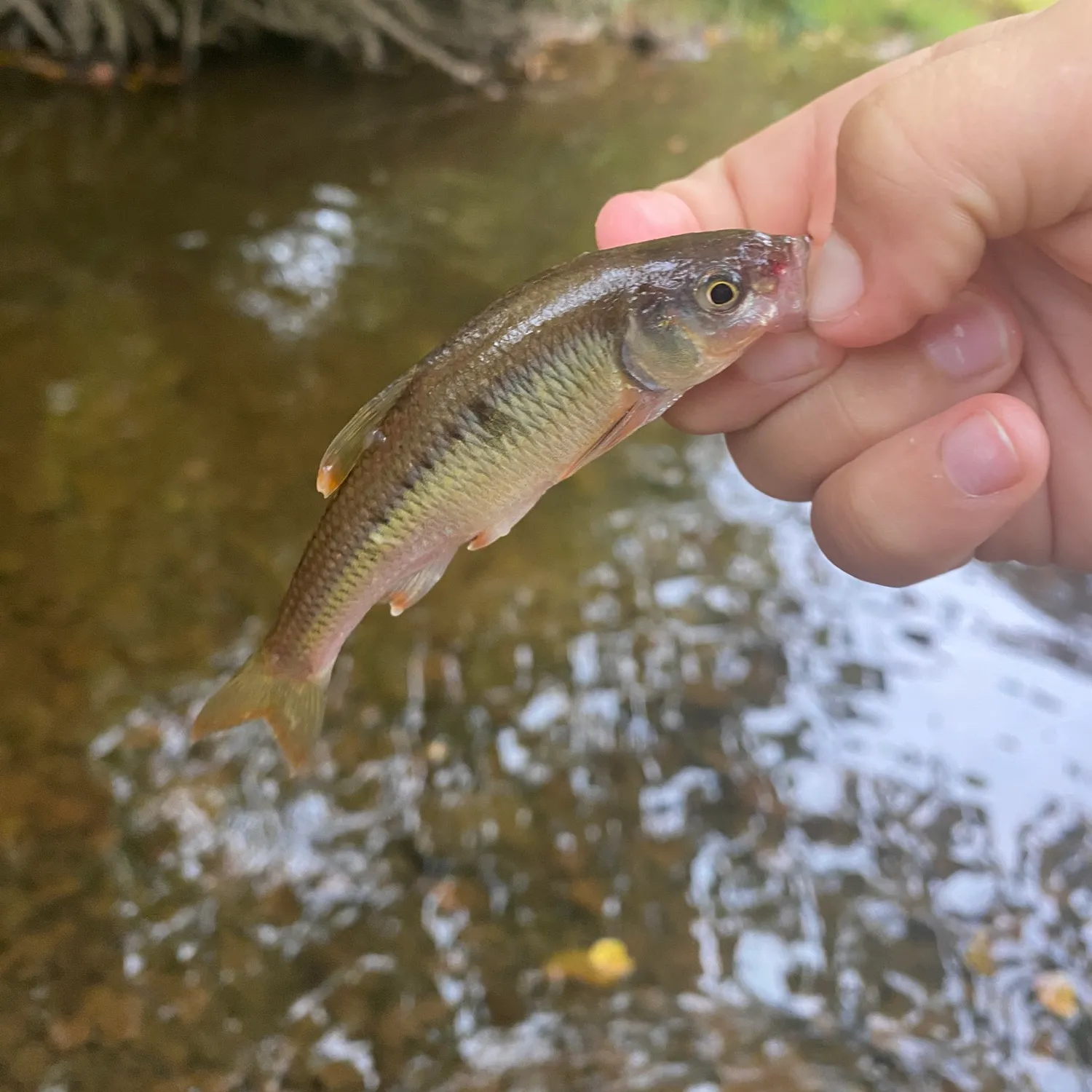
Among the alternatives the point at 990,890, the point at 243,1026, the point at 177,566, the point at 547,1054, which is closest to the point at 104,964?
the point at 243,1026

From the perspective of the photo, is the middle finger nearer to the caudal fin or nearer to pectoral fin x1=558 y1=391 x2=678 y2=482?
pectoral fin x1=558 y1=391 x2=678 y2=482

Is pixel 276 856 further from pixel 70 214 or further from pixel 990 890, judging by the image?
pixel 70 214

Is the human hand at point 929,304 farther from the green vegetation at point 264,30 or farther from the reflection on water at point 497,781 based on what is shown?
the green vegetation at point 264,30

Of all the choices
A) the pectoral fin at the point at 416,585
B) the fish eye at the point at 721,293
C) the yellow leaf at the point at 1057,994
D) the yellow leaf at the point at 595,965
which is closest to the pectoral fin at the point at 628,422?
the fish eye at the point at 721,293

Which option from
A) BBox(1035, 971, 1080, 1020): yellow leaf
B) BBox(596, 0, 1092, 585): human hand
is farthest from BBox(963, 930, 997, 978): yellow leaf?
BBox(596, 0, 1092, 585): human hand

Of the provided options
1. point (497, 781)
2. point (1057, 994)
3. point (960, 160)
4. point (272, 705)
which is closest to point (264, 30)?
point (497, 781)
